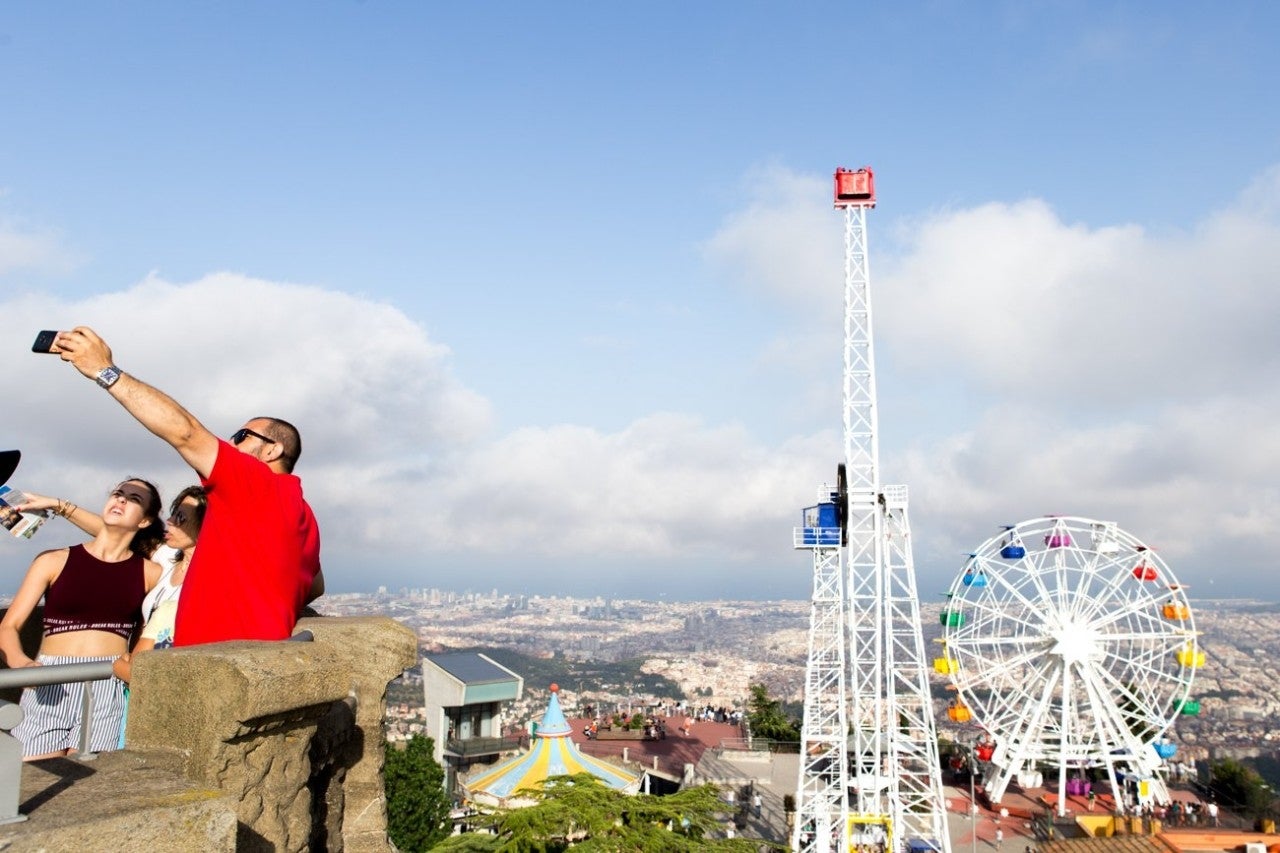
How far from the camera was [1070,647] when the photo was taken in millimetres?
39906

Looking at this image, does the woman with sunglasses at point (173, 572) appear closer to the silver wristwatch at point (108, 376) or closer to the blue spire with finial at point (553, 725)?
the silver wristwatch at point (108, 376)

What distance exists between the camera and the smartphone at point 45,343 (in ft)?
10.9

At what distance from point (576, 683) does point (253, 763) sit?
444 ft

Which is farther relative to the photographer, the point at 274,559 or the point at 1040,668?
the point at 1040,668

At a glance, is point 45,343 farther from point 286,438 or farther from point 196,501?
point 196,501

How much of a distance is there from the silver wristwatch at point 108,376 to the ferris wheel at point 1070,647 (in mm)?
39511

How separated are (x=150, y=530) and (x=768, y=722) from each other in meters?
48.2

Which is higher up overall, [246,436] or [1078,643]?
[246,436]

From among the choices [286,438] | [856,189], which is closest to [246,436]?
[286,438]

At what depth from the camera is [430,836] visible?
23.4m

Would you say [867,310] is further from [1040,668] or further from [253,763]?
[253,763]

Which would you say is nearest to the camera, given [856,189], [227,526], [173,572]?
[227,526]

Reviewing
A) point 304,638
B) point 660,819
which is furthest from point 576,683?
point 304,638

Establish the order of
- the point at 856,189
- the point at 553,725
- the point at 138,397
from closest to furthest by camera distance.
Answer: the point at 138,397 → the point at 553,725 → the point at 856,189
